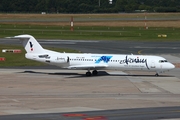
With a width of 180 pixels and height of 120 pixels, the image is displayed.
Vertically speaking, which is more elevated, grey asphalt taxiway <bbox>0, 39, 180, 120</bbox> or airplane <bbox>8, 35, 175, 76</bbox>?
airplane <bbox>8, 35, 175, 76</bbox>

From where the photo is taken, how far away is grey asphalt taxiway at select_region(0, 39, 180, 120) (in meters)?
37.7

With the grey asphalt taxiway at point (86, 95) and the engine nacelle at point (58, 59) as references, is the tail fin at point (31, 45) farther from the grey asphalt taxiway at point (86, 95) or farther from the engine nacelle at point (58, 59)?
the grey asphalt taxiway at point (86, 95)

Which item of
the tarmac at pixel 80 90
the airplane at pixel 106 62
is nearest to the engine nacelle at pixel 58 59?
the airplane at pixel 106 62

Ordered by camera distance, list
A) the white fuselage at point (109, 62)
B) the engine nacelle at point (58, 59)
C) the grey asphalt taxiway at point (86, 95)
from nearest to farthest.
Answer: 1. the grey asphalt taxiway at point (86, 95)
2. the white fuselage at point (109, 62)
3. the engine nacelle at point (58, 59)

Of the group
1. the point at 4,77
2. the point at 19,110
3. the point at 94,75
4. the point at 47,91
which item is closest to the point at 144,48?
the point at 94,75

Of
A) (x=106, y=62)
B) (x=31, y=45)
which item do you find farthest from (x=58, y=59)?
(x=106, y=62)

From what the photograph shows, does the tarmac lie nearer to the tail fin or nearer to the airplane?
the airplane

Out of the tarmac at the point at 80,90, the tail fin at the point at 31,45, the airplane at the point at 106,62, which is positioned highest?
the tail fin at the point at 31,45

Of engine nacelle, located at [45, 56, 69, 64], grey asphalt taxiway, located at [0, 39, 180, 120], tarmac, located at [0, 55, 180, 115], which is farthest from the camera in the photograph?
engine nacelle, located at [45, 56, 69, 64]

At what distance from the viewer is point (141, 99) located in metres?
46.2

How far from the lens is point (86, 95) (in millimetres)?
48625

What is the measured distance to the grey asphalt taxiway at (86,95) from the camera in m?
37.7

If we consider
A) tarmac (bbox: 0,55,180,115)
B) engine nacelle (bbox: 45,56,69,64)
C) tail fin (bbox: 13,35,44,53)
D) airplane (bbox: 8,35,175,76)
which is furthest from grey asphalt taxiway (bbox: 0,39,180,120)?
tail fin (bbox: 13,35,44,53)

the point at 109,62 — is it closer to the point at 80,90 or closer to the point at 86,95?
the point at 80,90
